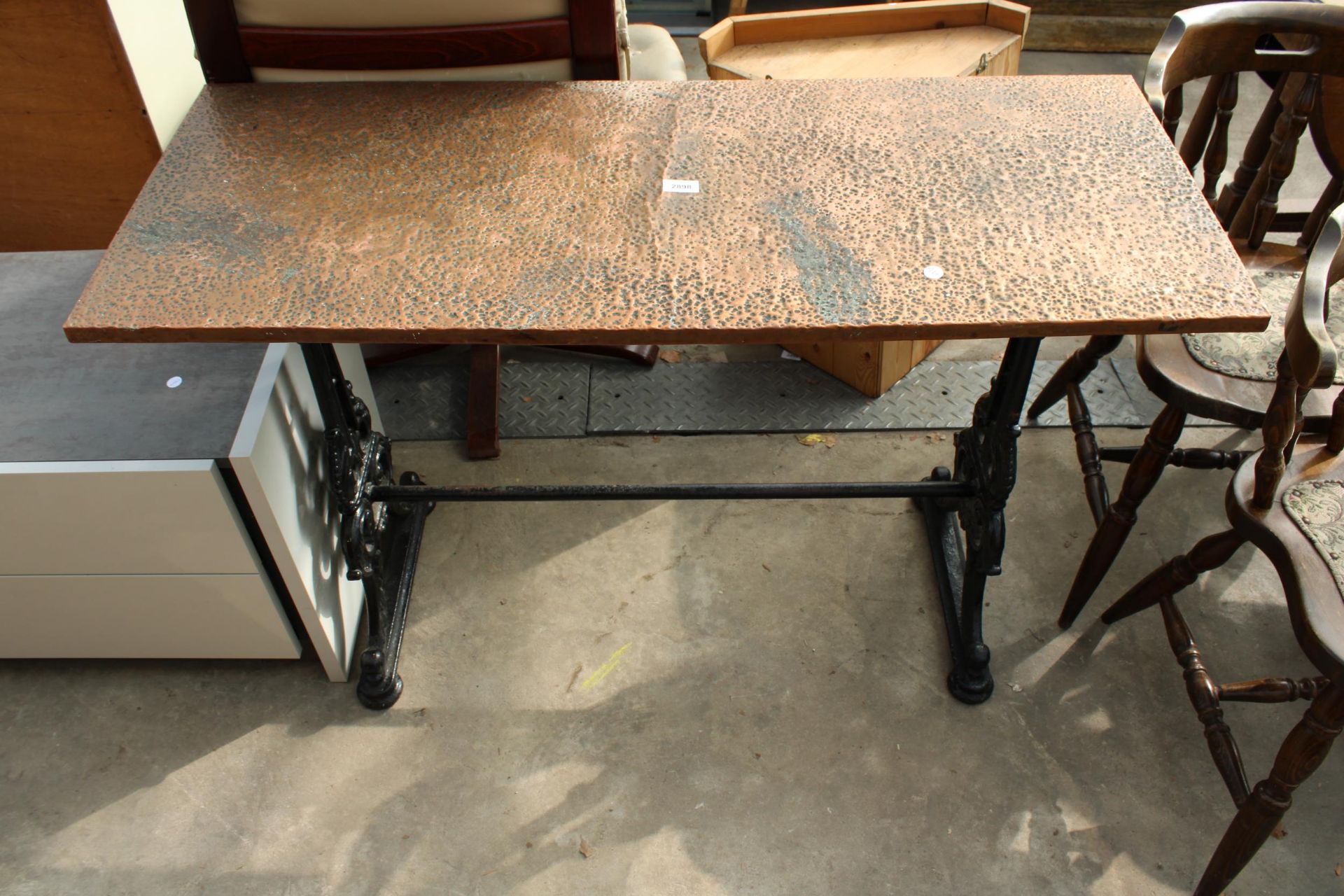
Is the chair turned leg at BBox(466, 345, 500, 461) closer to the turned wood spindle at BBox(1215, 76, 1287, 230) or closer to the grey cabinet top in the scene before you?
the grey cabinet top

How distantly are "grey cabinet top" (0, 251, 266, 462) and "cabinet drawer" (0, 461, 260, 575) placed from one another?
0.11 feet

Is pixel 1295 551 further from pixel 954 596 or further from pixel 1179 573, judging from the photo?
pixel 954 596

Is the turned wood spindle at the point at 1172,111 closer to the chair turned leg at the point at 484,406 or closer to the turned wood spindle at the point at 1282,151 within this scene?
the turned wood spindle at the point at 1282,151

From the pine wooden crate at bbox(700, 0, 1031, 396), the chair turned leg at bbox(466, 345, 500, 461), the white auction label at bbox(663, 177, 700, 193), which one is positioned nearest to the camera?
the white auction label at bbox(663, 177, 700, 193)

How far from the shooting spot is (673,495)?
2.04m

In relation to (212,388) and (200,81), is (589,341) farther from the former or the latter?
(200,81)

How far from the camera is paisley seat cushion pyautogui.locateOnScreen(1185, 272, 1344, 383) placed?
1.83 metres

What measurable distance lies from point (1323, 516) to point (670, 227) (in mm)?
1088

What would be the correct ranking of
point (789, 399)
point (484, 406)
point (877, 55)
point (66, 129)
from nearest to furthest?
point (66, 129), point (484, 406), point (789, 399), point (877, 55)

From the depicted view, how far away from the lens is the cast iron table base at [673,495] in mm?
1864

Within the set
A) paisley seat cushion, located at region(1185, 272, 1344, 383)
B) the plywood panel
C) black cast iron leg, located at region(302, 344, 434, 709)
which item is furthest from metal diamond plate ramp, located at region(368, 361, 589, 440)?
paisley seat cushion, located at region(1185, 272, 1344, 383)

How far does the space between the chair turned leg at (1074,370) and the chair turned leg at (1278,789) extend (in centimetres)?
90

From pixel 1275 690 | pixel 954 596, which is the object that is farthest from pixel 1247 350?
pixel 954 596

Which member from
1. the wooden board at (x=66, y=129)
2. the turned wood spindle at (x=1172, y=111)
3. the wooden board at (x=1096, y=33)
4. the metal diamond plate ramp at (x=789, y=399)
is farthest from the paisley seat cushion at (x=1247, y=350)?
the wooden board at (x=1096, y=33)
